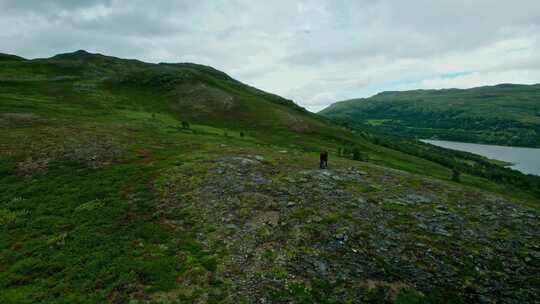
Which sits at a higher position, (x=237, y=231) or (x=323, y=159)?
(x=323, y=159)

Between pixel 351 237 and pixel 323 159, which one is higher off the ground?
pixel 323 159

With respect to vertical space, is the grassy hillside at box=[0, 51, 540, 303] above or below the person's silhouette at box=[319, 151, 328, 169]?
below

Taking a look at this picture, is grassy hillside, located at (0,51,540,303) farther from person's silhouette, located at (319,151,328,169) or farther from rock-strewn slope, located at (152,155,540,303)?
person's silhouette, located at (319,151,328,169)

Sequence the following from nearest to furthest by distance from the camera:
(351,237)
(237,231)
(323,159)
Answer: (351,237), (237,231), (323,159)

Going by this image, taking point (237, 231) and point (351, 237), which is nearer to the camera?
point (351, 237)

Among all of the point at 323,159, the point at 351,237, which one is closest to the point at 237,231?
the point at 351,237

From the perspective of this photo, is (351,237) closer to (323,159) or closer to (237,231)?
(237,231)

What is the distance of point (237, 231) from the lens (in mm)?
17625

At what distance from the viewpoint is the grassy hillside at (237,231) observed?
1324cm

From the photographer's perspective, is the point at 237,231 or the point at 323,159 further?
the point at 323,159

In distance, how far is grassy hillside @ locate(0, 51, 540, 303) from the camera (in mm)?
13242

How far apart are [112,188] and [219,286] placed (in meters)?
14.9

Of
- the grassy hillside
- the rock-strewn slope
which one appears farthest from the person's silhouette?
the rock-strewn slope

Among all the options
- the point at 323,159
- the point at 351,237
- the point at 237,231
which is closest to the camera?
→ the point at 351,237
